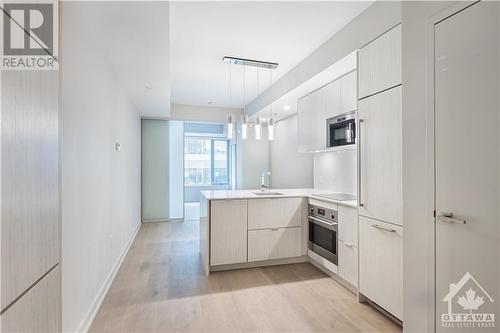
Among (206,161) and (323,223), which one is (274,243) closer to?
(323,223)

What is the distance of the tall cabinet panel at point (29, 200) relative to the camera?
0.94 metres

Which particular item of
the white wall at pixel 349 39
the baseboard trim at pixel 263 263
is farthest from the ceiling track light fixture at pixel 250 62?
the baseboard trim at pixel 263 263

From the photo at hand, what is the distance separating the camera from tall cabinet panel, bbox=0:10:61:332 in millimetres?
935

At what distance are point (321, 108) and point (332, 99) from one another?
0.87 feet

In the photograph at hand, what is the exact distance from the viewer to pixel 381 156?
2.24 meters

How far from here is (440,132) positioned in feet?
5.29

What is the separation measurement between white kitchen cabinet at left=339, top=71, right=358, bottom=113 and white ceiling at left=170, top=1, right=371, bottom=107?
1.62ft

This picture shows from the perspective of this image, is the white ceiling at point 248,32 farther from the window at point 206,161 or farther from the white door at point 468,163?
the window at point 206,161

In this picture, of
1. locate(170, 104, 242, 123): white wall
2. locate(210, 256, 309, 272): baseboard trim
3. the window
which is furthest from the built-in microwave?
the window

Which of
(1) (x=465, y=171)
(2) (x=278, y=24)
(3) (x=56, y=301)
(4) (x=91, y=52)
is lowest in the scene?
(3) (x=56, y=301)

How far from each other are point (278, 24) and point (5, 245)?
2617 millimetres

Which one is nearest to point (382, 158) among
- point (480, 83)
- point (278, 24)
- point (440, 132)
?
point (440, 132)

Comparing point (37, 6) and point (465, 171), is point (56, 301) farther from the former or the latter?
point (465, 171)

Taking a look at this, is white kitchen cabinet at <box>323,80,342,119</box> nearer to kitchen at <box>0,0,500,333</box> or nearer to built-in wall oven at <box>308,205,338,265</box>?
kitchen at <box>0,0,500,333</box>
